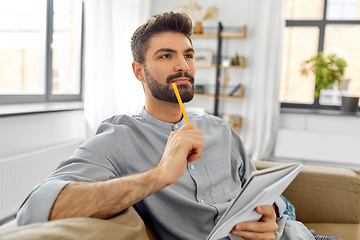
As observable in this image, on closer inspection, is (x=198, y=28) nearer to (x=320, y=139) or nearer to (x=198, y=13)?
(x=198, y=13)

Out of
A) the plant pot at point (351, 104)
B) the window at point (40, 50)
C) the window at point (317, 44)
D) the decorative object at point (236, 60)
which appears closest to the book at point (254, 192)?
the window at point (40, 50)

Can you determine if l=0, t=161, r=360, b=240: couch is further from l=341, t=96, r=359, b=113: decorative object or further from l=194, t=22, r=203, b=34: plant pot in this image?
l=194, t=22, r=203, b=34: plant pot

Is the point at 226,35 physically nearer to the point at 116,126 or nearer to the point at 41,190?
the point at 116,126

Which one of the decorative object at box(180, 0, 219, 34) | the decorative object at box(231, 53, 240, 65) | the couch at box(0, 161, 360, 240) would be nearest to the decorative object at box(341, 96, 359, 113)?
the decorative object at box(231, 53, 240, 65)

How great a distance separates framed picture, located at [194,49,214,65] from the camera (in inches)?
166

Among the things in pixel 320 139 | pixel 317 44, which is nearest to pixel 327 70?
pixel 317 44

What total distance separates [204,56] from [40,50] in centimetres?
212

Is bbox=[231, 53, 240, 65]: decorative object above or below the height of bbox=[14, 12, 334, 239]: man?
above

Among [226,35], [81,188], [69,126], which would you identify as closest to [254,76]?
[226,35]

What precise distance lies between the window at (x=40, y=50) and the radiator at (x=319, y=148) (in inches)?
101

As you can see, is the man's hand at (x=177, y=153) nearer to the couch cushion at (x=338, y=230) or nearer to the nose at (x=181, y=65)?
the nose at (x=181, y=65)

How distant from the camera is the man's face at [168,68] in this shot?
1247mm

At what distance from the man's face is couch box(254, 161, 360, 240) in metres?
0.73

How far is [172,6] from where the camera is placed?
4.38 m
